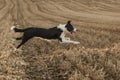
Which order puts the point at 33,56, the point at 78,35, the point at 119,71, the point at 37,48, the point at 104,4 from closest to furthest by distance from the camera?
the point at 119,71 → the point at 33,56 → the point at 37,48 → the point at 78,35 → the point at 104,4

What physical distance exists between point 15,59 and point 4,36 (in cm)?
362

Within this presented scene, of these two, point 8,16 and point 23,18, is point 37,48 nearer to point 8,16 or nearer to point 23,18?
point 23,18

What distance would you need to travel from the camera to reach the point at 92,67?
325 inches

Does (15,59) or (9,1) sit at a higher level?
(15,59)

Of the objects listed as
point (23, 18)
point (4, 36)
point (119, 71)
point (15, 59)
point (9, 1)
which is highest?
point (119, 71)

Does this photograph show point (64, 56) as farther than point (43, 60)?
Yes

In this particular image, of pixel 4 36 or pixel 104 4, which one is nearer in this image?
pixel 4 36

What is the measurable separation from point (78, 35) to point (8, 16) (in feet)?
26.3

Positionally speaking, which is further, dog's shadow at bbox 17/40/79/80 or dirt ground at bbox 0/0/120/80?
dog's shadow at bbox 17/40/79/80

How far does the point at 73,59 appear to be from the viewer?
898 cm

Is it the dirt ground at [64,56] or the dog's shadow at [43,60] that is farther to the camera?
the dog's shadow at [43,60]

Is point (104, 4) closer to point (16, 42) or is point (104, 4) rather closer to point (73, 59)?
point (16, 42)

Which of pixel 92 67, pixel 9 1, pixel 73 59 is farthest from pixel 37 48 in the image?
pixel 9 1

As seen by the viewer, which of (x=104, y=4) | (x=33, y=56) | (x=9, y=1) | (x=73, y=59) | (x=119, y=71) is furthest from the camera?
(x=9, y=1)
